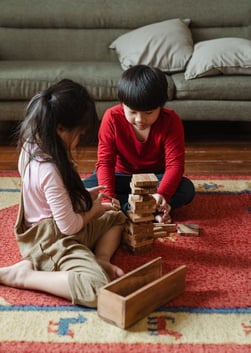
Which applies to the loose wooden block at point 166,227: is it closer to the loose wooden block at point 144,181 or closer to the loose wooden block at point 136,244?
the loose wooden block at point 136,244

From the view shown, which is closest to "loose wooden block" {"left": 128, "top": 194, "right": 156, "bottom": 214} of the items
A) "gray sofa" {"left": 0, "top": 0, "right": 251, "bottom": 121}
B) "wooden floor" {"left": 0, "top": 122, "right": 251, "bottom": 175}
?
"wooden floor" {"left": 0, "top": 122, "right": 251, "bottom": 175}

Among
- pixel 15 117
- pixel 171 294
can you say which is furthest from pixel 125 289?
pixel 15 117

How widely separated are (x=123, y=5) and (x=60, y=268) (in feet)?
6.30

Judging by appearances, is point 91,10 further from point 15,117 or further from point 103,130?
point 103,130

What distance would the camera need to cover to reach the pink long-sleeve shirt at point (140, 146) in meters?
1.67

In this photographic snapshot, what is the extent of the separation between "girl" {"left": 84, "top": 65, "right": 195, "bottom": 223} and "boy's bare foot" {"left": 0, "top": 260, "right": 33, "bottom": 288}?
43 cm

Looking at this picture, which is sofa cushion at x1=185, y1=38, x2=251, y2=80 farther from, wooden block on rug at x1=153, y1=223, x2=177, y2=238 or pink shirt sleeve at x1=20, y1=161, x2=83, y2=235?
pink shirt sleeve at x1=20, y1=161, x2=83, y2=235

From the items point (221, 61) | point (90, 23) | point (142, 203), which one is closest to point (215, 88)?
point (221, 61)

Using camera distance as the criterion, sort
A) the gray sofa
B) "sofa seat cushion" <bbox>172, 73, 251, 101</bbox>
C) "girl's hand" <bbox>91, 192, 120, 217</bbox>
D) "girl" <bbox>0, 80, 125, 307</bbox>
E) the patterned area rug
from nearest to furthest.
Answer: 1. the patterned area rug
2. "girl" <bbox>0, 80, 125, 307</bbox>
3. "girl's hand" <bbox>91, 192, 120, 217</bbox>
4. "sofa seat cushion" <bbox>172, 73, 251, 101</bbox>
5. the gray sofa

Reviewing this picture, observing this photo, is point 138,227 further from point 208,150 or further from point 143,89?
point 208,150

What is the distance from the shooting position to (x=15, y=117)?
2.49 m

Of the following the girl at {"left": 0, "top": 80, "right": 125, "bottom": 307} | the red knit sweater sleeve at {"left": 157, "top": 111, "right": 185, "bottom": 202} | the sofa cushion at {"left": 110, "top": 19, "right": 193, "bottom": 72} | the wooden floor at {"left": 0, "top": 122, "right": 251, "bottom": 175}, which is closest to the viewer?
the girl at {"left": 0, "top": 80, "right": 125, "bottom": 307}

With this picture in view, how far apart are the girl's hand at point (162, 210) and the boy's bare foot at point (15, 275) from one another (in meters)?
0.45

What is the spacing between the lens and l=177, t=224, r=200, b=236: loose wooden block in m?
1.58
